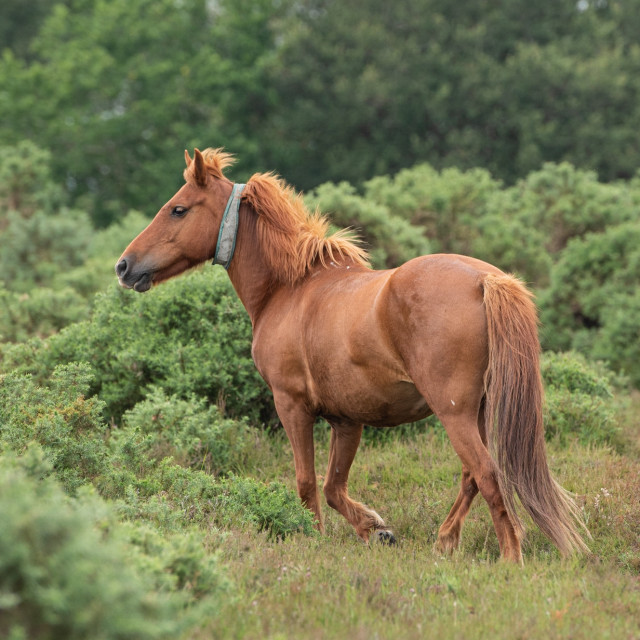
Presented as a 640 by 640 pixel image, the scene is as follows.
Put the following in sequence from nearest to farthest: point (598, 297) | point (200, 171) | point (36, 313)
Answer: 1. point (200, 171)
2. point (36, 313)
3. point (598, 297)

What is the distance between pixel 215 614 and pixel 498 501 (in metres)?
1.81

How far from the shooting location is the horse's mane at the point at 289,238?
575 cm

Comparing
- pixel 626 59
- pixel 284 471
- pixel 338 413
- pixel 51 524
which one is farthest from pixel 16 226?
pixel 626 59

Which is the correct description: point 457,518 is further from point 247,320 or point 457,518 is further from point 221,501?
point 247,320

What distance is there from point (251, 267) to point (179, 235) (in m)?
0.56

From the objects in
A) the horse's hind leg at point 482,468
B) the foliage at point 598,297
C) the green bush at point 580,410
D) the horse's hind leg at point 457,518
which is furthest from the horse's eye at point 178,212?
the foliage at point 598,297

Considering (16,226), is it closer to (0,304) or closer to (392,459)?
(0,304)

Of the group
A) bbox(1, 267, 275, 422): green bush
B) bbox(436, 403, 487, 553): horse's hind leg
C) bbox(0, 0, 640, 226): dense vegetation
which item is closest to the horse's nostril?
bbox(1, 267, 275, 422): green bush

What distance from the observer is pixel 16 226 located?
15203 millimetres

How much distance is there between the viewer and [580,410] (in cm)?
751

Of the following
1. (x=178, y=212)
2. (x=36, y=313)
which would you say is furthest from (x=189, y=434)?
(x=36, y=313)

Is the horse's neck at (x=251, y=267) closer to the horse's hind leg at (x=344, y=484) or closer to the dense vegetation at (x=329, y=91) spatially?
the horse's hind leg at (x=344, y=484)

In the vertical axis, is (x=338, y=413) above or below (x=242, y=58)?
below

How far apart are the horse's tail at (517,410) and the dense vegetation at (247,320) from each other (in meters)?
0.33
